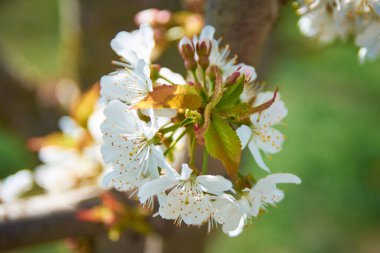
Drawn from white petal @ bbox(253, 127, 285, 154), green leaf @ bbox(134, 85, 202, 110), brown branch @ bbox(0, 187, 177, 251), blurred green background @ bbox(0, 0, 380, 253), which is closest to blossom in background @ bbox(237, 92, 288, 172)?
white petal @ bbox(253, 127, 285, 154)

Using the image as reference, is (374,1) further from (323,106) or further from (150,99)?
(323,106)

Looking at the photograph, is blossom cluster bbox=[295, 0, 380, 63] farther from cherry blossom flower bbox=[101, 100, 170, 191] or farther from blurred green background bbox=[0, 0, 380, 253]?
blurred green background bbox=[0, 0, 380, 253]

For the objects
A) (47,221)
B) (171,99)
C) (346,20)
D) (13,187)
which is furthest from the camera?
(13,187)

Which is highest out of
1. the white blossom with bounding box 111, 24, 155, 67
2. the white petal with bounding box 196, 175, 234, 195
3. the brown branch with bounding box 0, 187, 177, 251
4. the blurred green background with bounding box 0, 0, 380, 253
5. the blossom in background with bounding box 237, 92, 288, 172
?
the white blossom with bounding box 111, 24, 155, 67

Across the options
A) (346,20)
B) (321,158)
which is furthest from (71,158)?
(321,158)

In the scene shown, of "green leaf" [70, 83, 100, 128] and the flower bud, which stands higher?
the flower bud

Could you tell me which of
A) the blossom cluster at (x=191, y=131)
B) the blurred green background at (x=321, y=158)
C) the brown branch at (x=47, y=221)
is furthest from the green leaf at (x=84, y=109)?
the blurred green background at (x=321, y=158)

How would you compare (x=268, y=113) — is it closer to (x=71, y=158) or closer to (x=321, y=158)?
(x=71, y=158)
